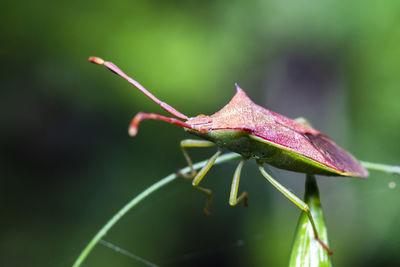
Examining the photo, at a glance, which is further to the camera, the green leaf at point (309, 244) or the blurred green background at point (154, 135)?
the blurred green background at point (154, 135)

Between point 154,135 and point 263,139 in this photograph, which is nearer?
point 263,139

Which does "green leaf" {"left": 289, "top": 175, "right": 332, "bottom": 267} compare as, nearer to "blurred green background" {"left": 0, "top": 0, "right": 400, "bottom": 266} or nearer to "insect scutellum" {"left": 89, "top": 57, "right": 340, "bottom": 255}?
"insect scutellum" {"left": 89, "top": 57, "right": 340, "bottom": 255}

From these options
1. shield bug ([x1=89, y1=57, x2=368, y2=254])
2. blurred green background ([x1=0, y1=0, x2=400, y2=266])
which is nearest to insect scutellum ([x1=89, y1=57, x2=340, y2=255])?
shield bug ([x1=89, y1=57, x2=368, y2=254])

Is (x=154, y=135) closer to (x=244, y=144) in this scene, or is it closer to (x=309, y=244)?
(x=244, y=144)

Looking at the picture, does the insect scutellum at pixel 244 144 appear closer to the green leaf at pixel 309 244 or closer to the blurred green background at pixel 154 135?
the green leaf at pixel 309 244

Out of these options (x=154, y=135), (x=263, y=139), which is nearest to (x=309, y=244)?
(x=263, y=139)

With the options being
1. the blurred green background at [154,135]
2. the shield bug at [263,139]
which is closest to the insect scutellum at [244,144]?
the shield bug at [263,139]

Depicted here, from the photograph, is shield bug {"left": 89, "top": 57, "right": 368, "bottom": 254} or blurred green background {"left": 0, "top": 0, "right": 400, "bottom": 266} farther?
blurred green background {"left": 0, "top": 0, "right": 400, "bottom": 266}

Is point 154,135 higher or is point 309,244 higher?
point 154,135
